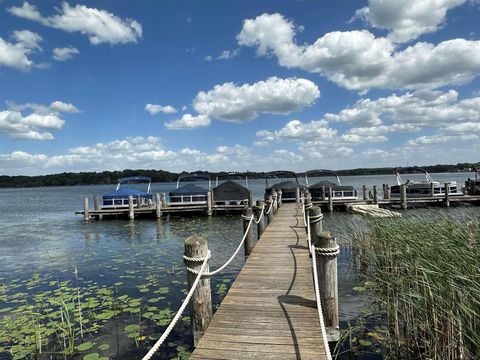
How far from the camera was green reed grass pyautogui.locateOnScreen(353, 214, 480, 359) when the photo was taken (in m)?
4.09

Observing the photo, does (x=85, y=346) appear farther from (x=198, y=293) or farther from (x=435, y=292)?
(x=435, y=292)

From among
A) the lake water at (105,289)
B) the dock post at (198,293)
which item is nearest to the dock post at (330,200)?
the lake water at (105,289)

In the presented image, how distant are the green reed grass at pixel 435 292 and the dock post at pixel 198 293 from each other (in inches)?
105

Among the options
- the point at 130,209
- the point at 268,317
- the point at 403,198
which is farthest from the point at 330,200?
the point at 268,317

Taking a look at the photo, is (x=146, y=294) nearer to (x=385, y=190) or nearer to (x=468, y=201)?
(x=385, y=190)

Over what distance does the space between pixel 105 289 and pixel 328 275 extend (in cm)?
788

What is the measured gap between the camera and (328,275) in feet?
17.1

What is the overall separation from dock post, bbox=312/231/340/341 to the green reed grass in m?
0.95

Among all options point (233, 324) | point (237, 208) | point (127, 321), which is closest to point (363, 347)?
point (233, 324)

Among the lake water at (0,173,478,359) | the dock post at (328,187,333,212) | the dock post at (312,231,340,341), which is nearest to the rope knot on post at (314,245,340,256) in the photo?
the dock post at (312,231,340,341)

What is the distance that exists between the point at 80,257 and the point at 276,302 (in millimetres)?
13179

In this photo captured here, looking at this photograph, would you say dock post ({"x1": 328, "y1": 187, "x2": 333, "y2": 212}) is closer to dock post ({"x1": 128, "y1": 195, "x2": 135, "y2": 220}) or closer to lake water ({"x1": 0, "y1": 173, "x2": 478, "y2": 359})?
lake water ({"x1": 0, "y1": 173, "x2": 478, "y2": 359})

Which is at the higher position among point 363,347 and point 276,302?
point 276,302

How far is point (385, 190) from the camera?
113 ft
